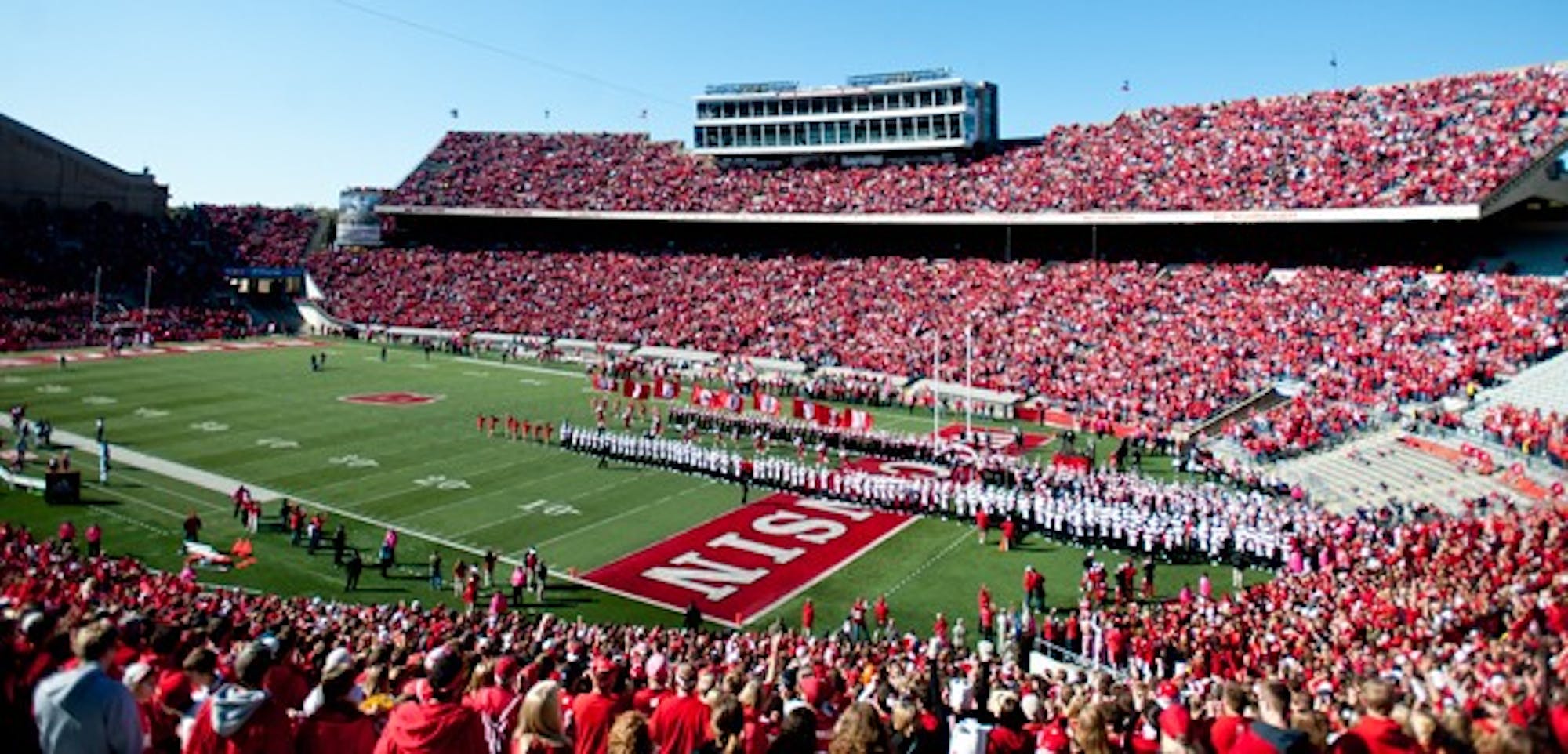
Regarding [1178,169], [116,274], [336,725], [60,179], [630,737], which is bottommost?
[336,725]

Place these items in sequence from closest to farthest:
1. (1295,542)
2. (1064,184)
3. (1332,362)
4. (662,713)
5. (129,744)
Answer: (129,744) → (662,713) → (1295,542) → (1332,362) → (1064,184)

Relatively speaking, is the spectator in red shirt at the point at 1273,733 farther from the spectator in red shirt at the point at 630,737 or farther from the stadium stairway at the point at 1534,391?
the stadium stairway at the point at 1534,391

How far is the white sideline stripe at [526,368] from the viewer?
157 ft

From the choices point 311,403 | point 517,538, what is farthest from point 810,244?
point 517,538

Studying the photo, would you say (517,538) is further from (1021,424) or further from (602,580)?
(1021,424)

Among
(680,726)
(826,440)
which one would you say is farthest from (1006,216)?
(680,726)

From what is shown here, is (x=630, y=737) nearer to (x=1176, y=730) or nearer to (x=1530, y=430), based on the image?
(x=1176, y=730)

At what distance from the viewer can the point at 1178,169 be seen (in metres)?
45.8

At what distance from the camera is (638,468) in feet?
95.7

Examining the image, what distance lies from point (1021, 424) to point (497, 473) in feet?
63.1

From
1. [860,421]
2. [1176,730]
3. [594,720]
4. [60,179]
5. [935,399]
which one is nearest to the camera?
[1176,730]

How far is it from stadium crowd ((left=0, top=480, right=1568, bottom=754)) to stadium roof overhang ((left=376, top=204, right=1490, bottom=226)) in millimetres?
21106

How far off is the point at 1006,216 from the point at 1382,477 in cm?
2560

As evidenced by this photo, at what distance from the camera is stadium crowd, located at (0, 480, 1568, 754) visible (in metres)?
4.31
